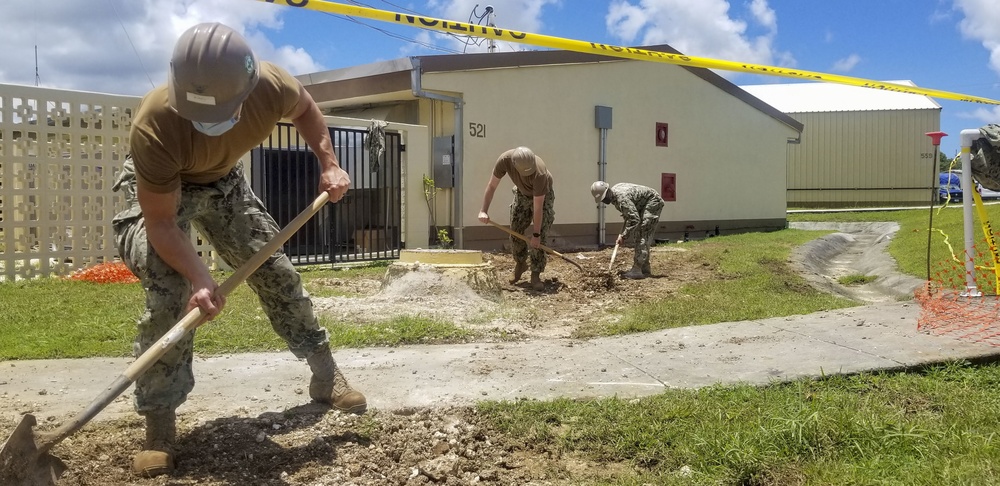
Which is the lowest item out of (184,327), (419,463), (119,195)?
(419,463)

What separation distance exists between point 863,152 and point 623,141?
21.2m

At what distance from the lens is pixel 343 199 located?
1238 centimetres

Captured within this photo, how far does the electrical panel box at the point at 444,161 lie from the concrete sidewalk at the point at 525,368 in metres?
7.40

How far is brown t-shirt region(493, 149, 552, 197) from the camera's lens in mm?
9312

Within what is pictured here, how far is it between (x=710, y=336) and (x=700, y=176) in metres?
12.9

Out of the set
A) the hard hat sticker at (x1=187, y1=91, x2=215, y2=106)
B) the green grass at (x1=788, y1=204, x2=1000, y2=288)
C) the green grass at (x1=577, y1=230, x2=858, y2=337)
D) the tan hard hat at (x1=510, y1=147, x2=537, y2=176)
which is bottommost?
the green grass at (x1=577, y1=230, x2=858, y2=337)

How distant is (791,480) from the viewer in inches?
115

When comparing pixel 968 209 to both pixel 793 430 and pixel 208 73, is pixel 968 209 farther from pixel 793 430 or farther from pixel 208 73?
pixel 208 73

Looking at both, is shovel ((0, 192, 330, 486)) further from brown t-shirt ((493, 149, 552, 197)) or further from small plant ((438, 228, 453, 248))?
small plant ((438, 228, 453, 248))

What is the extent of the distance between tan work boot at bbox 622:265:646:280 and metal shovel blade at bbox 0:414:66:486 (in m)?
8.37

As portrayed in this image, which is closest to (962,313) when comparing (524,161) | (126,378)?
(524,161)

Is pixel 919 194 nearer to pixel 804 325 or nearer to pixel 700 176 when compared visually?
pixel 700 176

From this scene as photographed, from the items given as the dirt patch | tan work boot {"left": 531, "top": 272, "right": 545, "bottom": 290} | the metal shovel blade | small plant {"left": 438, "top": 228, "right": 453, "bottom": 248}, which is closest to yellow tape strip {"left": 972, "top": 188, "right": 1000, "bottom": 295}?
the dirt patch

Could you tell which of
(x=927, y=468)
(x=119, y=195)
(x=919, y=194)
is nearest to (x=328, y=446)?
(x=927, y=468)
